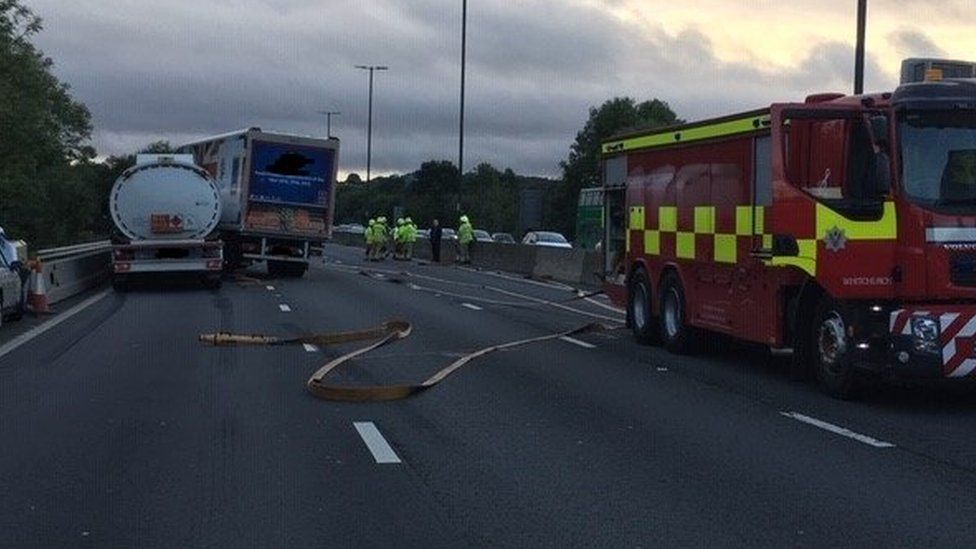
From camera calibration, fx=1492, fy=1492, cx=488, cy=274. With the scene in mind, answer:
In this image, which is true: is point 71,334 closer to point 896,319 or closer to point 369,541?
point 896,319

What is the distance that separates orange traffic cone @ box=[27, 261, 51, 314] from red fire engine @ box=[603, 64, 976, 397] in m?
13.2

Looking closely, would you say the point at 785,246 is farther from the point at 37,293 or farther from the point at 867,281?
the point at 37,293

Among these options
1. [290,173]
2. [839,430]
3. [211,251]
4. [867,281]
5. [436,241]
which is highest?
[290,173]

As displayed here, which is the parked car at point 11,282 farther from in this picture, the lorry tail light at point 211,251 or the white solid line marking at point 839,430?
the white solid line marking at point 839,430

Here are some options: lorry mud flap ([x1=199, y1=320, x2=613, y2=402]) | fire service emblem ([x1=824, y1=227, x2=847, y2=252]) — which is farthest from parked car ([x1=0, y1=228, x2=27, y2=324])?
fire service emblem ([x1=824, y1=227, x2=847, y2=252])

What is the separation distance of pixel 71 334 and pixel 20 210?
144ft

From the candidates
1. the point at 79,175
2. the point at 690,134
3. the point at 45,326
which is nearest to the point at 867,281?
the point at 690,134

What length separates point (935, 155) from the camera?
13250 mm

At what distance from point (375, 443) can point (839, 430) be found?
3.70 m

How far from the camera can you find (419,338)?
20297 mm

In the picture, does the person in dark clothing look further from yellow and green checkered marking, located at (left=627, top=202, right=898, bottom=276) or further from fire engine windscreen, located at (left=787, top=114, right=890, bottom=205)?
fire engine windscreen, located at (left=787, top=114, right=890, bottom=205)

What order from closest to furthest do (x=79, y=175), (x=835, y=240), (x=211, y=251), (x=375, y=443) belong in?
(x=375, y=443) → (x=835, y=240) → (x=211, y=251) → (x=79, y=175)

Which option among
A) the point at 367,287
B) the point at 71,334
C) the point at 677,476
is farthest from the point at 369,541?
the point at 367,287

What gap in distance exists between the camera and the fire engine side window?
15.1m
